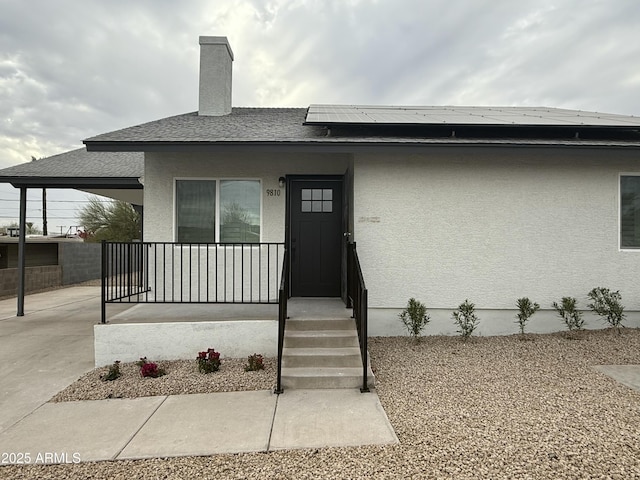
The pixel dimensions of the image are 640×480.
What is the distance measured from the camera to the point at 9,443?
9.12 ft

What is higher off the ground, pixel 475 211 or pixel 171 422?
pixel 475 211

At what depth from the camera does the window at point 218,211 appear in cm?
586

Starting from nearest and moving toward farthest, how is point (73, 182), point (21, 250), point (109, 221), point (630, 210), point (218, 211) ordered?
1. point (630, 210)
2. point (218, 211)
3. point (73, 182)
4. point (21, 250)
5. point (109, 221)

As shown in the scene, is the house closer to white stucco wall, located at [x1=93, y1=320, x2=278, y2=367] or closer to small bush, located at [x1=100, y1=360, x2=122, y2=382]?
white stucco wall, located at [x1=93, y1=320, x2=278, y2=367]

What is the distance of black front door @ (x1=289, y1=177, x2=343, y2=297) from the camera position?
236 inches

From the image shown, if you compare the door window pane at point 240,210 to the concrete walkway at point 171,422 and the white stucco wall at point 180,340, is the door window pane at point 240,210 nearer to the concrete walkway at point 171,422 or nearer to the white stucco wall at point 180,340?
the white stucco wall at point 180,340

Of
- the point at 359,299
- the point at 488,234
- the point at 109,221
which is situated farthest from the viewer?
the point at 109,221

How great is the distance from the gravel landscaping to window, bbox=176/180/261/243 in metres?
2.23

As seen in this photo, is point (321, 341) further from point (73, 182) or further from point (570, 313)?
point (73, 182)

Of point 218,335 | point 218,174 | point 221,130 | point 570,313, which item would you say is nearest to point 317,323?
point 218,335

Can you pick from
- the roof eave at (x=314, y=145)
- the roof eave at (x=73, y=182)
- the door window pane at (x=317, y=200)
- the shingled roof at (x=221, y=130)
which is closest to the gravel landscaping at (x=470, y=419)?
the door window pane at (x=317, y=200)

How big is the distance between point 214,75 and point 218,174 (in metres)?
3.03

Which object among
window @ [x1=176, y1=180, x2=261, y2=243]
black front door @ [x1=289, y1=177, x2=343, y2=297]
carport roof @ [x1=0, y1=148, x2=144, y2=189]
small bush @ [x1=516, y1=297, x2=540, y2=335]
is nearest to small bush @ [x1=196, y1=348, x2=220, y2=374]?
black front door @ [x1=289, y1=177, x2=343, y2=297]

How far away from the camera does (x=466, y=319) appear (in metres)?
5.20
